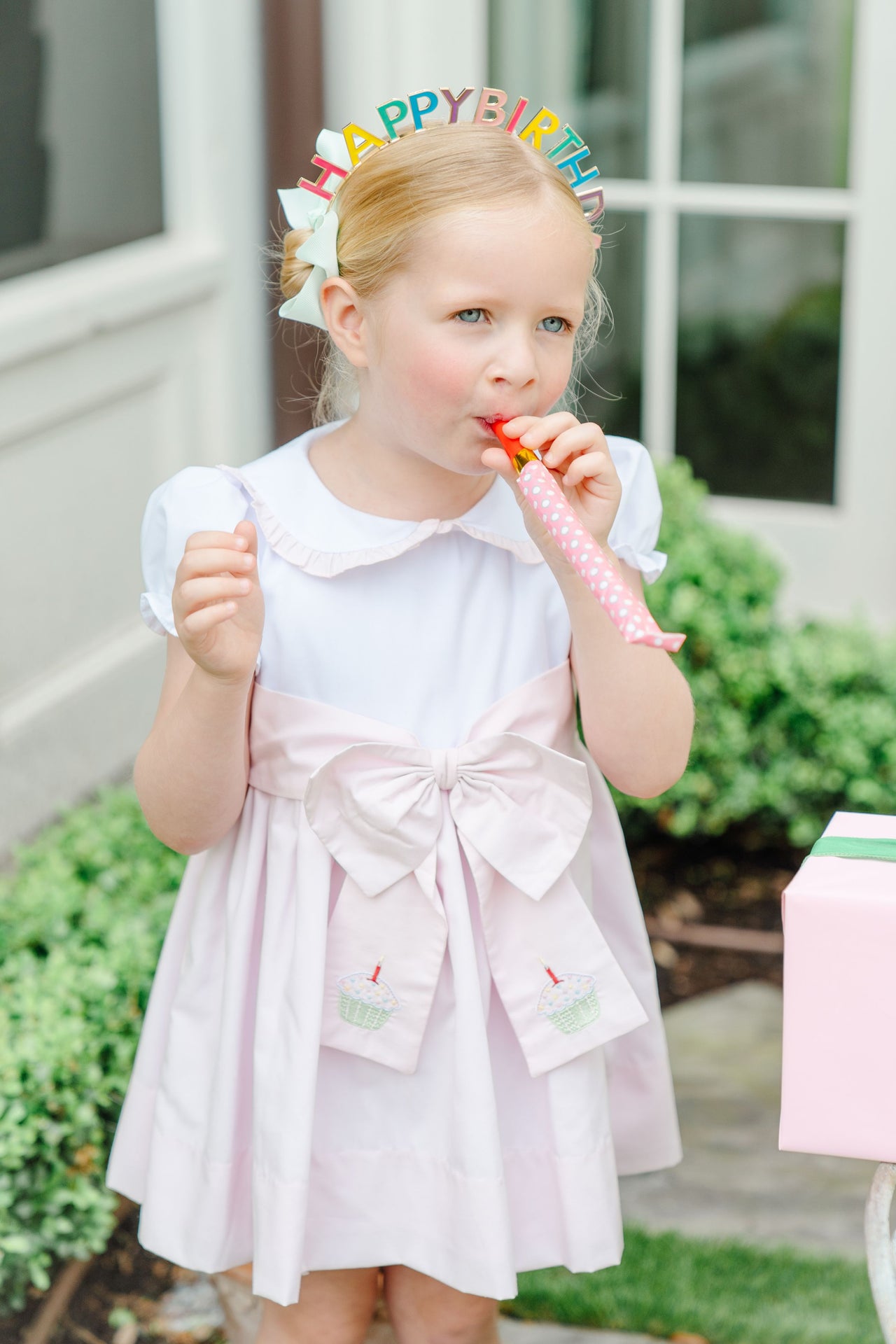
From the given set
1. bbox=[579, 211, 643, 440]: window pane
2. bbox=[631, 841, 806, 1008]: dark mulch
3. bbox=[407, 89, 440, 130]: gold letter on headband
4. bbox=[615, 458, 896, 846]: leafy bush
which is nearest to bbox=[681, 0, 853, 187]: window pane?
bbox=[579, 211, 643, 440]: window pane

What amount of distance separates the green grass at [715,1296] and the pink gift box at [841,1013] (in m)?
0.91

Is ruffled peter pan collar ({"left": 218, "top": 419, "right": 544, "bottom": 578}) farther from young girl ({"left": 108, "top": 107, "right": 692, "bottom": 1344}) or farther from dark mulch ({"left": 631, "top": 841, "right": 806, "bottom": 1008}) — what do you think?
dark mulch ({"left": 631, "top": 841, "right": 806, "bottom": 1008})

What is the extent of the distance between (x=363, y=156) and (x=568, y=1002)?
2.73 ft

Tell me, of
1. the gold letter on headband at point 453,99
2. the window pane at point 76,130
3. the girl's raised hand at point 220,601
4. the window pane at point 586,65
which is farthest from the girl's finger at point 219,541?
the window pane at point 586,65

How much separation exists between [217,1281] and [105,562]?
1507mm

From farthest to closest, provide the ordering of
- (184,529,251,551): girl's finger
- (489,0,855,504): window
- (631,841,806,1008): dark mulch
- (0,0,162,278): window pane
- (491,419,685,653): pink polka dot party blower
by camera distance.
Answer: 1. (489,0,855,504): window
2. (631,841,806,1008): dark mulch
3. (0,0,162,278): window pane
4. (184,529,251,551): girl's finger
5. (491,419,685,653): pink polka dot party blower

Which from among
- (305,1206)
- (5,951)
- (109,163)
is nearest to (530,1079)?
(305,1206)

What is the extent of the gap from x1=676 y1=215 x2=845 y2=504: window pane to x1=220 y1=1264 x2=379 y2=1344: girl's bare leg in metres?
2.37

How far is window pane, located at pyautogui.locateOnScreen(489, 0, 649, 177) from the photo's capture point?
3.31 m

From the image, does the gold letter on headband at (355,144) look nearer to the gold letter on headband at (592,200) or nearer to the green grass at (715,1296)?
the gold letter on headband at (592,200)

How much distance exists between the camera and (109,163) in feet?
9.63

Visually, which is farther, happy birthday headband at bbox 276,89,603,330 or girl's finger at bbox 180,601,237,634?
happy birthday headband at bbox 276,89,603,330

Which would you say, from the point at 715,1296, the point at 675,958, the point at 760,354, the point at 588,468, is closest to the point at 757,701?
the point at 675,958

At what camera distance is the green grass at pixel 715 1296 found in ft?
6.55
